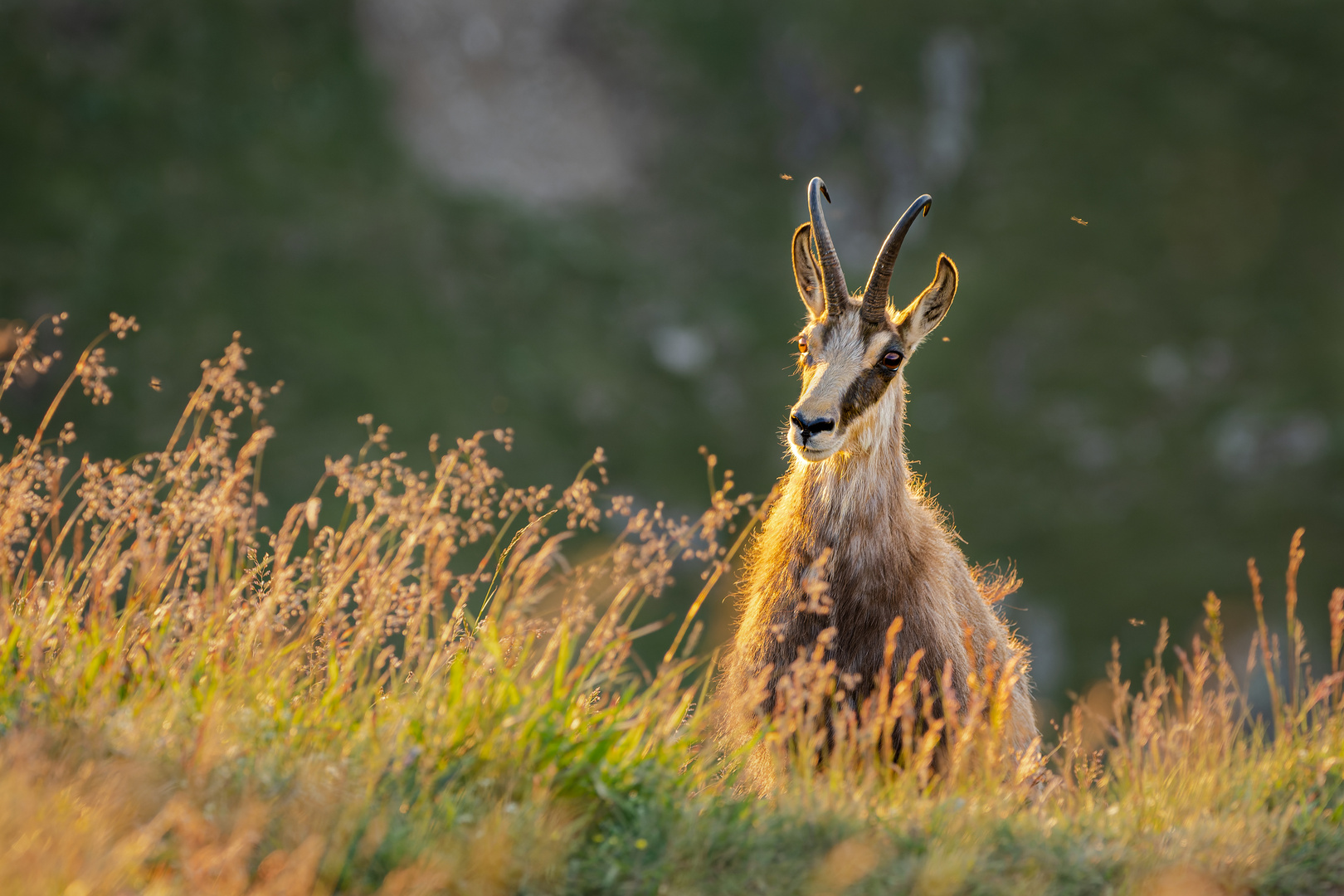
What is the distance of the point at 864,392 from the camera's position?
23.5 ft

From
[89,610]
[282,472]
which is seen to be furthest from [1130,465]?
[89,610]

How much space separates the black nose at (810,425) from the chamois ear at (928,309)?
136 cm

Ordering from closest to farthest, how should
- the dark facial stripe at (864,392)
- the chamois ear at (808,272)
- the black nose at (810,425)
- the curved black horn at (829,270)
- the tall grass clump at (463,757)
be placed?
the tall grass clump at (463,757), the black nose at (810,425), the dark facial stripe at (864,392), the curved black horn at (829,270), the chamois ear at (808,272)

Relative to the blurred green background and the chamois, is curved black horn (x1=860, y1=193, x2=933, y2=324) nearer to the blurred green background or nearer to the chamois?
the chamois

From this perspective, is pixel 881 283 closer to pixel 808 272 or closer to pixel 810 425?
pixel 808 272

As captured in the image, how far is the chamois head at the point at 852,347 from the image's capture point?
268 inches

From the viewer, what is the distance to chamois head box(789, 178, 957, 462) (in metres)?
6.81

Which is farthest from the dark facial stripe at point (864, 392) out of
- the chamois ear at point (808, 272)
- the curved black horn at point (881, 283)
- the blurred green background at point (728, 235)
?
the blurred green background at point (728, 235)

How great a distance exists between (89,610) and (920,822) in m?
3.83

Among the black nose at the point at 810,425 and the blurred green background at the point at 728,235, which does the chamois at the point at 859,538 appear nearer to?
the black nose at the point at 810,425

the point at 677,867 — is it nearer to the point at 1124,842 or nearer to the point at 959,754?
the point at 959,754

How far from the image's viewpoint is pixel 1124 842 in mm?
4379

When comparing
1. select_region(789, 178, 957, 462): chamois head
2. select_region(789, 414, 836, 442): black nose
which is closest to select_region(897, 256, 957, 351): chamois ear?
select_region(789, 178, 957, 462): chamois head

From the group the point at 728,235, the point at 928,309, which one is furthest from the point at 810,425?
the point at 728,235
